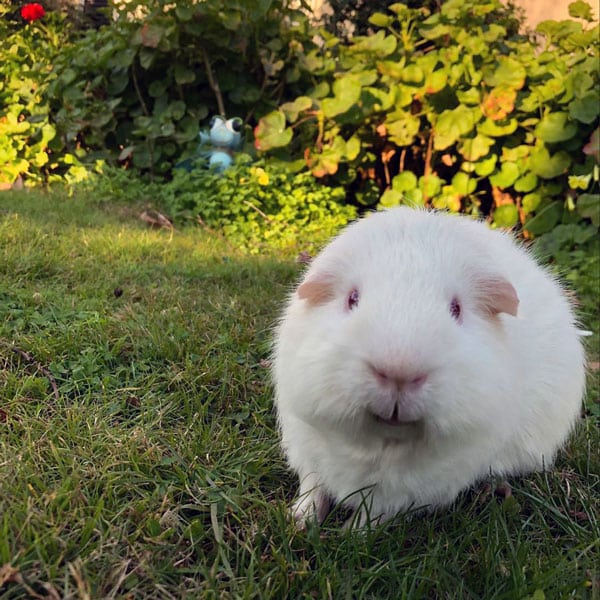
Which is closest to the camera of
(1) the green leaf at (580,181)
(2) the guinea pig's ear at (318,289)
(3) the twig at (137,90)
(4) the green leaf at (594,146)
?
(2) the guinea pig's ear at (318,289)

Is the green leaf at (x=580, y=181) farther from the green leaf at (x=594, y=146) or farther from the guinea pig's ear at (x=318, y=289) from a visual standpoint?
the guinea pig's ear at (x=318, y=289)

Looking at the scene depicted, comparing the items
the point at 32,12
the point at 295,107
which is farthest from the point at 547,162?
the point at 32,12

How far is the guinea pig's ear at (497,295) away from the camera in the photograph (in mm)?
1546

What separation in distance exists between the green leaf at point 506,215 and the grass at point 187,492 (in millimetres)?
2534

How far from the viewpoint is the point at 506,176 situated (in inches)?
202

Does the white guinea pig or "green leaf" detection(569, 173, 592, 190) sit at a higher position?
the white guinea pig

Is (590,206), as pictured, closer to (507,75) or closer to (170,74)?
(507,75)

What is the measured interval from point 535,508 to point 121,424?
141 centimetres

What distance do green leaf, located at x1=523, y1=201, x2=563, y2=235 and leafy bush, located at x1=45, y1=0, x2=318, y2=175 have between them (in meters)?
2.67

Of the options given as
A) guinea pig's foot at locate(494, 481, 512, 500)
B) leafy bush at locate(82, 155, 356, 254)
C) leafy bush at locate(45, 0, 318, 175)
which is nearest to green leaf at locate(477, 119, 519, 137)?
leafy bush at locate(82, 155, 356, 254)

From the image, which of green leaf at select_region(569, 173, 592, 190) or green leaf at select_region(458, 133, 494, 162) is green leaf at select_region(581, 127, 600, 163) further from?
green leaf at select_region(458, 133, 494, 162)

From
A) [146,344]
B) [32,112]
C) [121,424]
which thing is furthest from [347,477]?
[32,112]

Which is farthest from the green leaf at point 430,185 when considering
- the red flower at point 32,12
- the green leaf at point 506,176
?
the red flower at point 32,12

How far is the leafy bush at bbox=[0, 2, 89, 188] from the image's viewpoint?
5.98 meters
